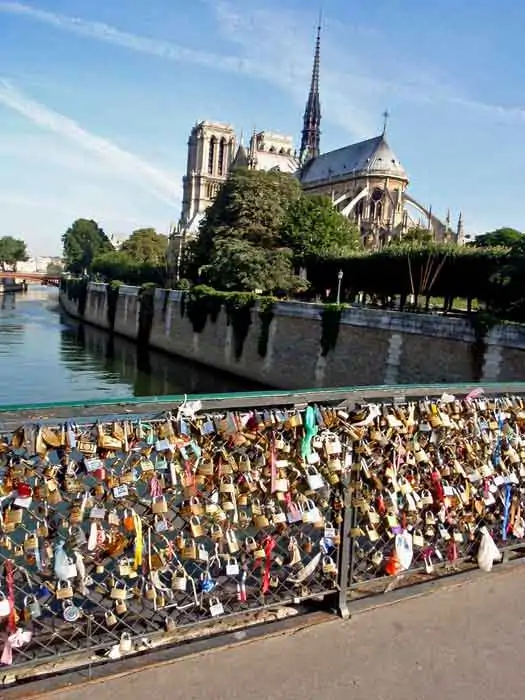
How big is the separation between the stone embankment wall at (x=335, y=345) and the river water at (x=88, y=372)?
46.3 inches

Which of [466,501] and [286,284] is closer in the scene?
[466,501]

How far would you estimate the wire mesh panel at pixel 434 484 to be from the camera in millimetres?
3246

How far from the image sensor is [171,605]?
279cm

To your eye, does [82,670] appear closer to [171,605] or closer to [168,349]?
[171,605]

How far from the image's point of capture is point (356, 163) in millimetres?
62000

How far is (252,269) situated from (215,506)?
2698 centimetres

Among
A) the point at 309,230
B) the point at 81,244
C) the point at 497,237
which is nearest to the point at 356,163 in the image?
the point at 497,237

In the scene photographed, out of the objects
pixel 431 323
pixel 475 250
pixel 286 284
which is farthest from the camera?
pixel 286 284

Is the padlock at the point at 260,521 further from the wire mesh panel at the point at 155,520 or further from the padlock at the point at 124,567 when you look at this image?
the padlock at the point at 124,567

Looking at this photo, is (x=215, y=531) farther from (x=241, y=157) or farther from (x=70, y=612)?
(x=241, y=157)

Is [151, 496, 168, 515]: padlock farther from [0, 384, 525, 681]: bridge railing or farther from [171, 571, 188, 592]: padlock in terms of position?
[171, 571, 188, 592]: padlock

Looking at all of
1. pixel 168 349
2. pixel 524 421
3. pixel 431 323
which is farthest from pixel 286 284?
pixel 524 421

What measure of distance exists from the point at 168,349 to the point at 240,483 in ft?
96.7

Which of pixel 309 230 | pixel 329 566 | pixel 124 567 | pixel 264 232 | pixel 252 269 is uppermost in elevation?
pixel 309 230
